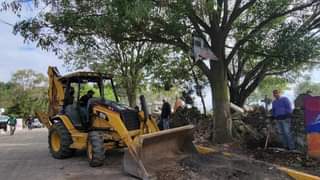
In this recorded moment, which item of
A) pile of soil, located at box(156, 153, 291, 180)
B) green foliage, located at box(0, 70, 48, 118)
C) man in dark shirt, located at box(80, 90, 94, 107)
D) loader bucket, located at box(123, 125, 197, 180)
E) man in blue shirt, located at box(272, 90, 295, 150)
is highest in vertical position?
green foliage, located at box(0, 70, 48, 118)

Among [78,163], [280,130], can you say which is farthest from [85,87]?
[280,130]

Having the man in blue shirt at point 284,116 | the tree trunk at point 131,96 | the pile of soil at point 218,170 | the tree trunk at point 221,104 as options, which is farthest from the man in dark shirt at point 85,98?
the tree trunk at point 131,96

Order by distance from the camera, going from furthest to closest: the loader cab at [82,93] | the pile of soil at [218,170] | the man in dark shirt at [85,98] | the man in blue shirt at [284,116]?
the man in dark shirt at [85,98], the loader cab at [82,93], the man in blue shirt at [284,116], the pile of soil at [218,170]

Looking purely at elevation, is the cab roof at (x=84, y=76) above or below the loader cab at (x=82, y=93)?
above

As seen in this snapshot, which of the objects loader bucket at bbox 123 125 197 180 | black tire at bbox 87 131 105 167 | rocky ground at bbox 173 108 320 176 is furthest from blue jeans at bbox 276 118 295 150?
black tire at bbox 87 131 105 167

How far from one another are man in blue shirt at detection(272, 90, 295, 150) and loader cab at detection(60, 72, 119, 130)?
479cm

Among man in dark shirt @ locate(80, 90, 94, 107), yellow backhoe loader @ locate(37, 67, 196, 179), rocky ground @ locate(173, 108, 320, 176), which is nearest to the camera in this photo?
yellow backhoe loader @ locate(37, 67, 196, 179)

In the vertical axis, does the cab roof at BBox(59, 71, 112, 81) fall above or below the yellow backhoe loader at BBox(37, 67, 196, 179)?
above

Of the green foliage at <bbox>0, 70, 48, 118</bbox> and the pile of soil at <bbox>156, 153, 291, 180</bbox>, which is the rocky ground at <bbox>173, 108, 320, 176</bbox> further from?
the green foliage at <bbox>0, 70, 48, 118</bbox>

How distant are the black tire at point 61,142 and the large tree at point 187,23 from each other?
2609mm

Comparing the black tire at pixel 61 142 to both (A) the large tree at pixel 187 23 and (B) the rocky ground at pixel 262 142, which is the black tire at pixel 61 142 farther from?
(B) the rocky ground at pixel 262 142

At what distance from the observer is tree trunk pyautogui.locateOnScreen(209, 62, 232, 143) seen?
48.0 feet

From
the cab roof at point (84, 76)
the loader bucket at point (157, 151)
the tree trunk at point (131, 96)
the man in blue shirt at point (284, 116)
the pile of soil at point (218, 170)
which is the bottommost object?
the pile of soil at point (218, 170)

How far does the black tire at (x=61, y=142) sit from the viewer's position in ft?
44.6
